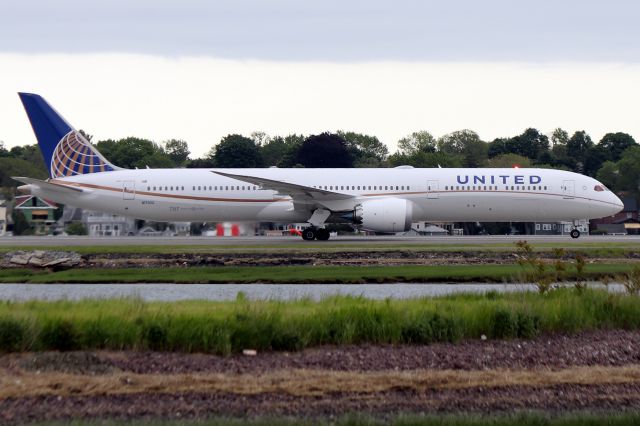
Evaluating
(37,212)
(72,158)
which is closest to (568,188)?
(72,158)

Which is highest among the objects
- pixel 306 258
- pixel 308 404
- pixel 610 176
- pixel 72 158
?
pixel 72 158

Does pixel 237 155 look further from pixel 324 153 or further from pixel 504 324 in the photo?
pixel 504 324

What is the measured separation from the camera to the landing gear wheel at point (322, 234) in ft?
136

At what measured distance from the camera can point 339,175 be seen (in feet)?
140

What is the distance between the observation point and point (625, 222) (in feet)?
274

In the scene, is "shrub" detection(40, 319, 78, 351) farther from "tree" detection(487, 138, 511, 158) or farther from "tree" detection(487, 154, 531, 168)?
"tree" detection(487, 138, 511, 158)

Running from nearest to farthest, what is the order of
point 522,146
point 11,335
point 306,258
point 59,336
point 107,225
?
1. point 11,335
2. point 59,336
3. point 306,258
4. point 107,225
5. point 522,146

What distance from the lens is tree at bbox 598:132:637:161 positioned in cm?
11269

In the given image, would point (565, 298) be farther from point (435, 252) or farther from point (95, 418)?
point (435, 252)

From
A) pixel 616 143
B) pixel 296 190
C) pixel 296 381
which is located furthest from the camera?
pixel 616 143

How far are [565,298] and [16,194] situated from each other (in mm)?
54449

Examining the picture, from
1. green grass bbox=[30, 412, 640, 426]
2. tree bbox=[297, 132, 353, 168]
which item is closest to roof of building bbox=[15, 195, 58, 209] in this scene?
tree bbox=[297, 132, 353, 168]

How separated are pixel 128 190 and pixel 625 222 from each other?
57.0 m

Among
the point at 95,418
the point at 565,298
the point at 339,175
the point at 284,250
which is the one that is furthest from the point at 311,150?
the point at 95,418
